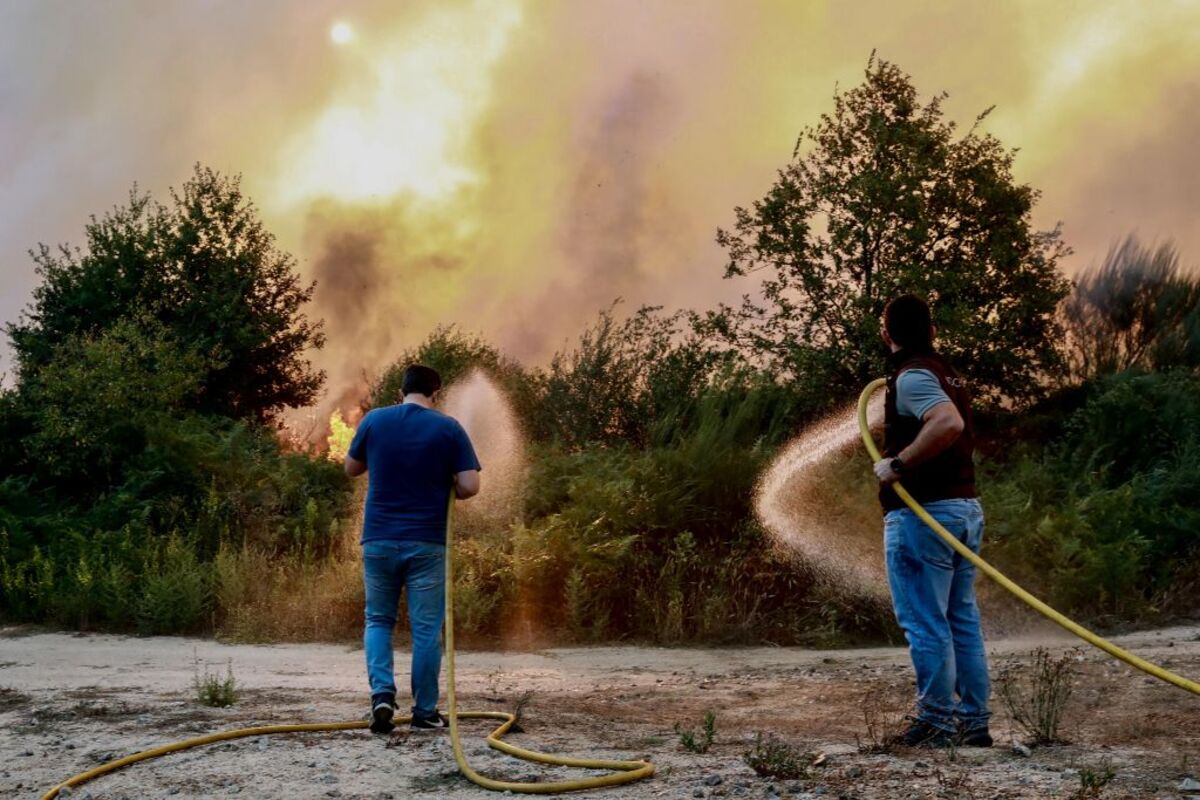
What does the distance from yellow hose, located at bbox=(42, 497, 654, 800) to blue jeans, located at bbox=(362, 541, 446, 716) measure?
15 cm

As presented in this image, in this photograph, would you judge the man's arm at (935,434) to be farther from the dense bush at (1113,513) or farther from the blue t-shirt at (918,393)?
the dense bush at (1113,513)

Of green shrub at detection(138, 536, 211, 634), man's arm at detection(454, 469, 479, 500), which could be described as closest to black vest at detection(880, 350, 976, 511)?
man's arm at detection(454, 469, 479, 500)

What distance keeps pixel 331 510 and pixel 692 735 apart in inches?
407

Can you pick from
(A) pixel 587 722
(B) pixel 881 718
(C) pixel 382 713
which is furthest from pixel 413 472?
(B) pixel 881 718

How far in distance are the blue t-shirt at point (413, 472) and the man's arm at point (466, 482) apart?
1.3 inches

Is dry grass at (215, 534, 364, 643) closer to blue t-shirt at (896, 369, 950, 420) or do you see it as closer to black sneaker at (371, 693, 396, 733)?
black sneaker at (371, 693, 396, 733)

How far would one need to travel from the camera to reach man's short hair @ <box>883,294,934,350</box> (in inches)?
238

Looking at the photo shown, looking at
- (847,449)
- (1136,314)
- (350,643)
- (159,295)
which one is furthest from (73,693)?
(159,295)

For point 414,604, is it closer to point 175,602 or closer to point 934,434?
point 934,434

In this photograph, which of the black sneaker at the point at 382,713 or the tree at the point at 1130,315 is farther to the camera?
the tree at the point at 1130,315

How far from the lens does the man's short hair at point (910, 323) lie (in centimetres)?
605

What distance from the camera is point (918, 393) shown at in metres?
5.86

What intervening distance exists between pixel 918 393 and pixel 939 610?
3.64 feet

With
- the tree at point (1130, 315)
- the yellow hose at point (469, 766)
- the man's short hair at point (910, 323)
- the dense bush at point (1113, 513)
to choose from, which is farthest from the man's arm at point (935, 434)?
the tree at point (1130, 315)
